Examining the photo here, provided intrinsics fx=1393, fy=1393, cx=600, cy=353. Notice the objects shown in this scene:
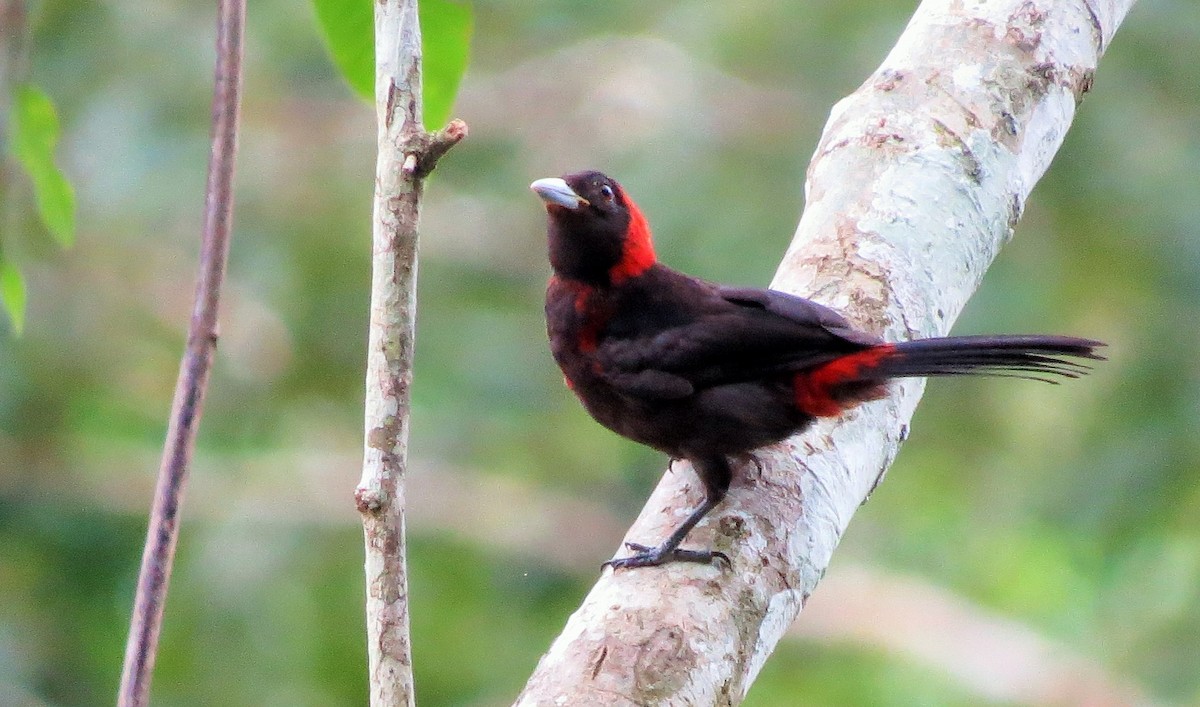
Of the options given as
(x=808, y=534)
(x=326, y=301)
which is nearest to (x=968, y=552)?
(x=326, y=301)

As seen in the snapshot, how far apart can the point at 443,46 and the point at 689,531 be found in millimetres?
1036

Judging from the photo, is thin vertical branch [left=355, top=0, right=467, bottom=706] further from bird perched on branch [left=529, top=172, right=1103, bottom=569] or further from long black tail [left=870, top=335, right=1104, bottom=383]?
long black tail [left=870, top=335, right=1104, bottom=383]

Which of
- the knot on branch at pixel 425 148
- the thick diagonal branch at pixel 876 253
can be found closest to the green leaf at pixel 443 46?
the knot on branch at pixel 425 148

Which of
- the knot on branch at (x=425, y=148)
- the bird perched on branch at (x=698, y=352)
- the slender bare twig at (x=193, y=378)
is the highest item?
the bird perched on branch at (x=698, y=352)

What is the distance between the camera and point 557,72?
8.14 m

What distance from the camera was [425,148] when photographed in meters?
2.10

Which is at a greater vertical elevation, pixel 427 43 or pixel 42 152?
pixel 427 43

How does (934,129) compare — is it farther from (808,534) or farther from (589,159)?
(589,159)

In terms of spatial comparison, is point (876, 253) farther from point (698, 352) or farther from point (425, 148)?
point (425, 148)

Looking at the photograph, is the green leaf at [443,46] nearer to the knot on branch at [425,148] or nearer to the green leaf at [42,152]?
the knot on branch at [425,148]

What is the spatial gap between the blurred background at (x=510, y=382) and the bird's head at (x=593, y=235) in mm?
2150

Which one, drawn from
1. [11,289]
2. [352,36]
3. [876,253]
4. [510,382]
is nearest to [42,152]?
[11,289]

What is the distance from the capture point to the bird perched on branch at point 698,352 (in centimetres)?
286

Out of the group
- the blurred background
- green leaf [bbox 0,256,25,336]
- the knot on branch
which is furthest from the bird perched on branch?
the blurred background
